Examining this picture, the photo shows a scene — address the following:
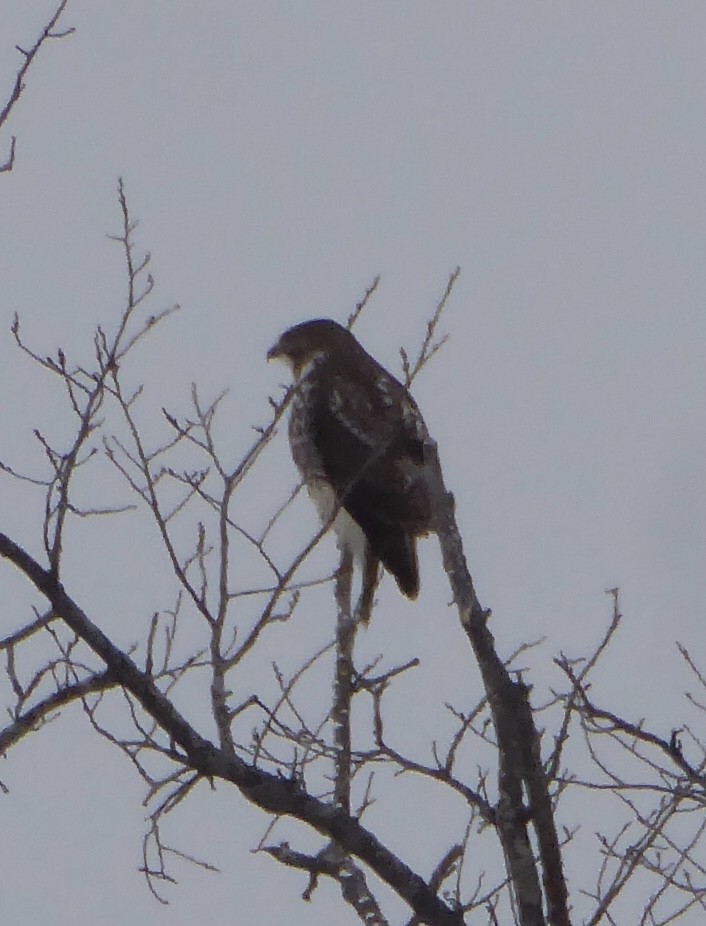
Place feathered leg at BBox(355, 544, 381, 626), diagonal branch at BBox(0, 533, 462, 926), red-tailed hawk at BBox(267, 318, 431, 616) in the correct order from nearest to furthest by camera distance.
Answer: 1. diagonal branch at BBox(0, 533, 462, 926)
2. feathered leg at BBox(355, 544, 381, 626)
3. red-tailed hawk at BBox(267, 318, 431, 616)

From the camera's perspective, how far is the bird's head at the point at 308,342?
8234 mm

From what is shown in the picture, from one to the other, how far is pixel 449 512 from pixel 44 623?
4.38 feet

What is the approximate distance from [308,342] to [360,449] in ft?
3.61

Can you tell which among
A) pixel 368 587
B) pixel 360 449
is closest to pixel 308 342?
pixel 360 449

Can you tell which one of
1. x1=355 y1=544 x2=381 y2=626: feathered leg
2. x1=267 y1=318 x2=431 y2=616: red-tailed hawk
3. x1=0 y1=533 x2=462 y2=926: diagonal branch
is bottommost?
x1=0 y1=533 x2=462 y2=926: diagonal branch

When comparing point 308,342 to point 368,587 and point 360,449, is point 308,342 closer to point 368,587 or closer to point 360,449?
point 360,449

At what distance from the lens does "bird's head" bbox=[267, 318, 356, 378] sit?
8234mm

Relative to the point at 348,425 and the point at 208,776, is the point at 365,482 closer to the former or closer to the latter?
the point at 348,425

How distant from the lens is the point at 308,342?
8.34 m

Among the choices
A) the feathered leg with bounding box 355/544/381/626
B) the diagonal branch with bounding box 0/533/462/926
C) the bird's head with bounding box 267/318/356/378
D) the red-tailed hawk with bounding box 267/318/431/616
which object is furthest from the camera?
the bird's head with bounding box 267/318/356/378

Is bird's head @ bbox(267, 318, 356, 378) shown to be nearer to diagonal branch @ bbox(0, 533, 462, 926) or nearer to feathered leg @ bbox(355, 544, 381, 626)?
feathered leg @ bbox(355, 544, 381, 626)

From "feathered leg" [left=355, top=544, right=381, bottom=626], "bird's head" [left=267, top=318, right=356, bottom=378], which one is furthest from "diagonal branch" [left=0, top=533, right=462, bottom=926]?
"bird's head" [left=267, top=318, right=356, bottom=378]

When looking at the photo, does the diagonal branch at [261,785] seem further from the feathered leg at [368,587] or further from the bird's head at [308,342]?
the bird's head at [308,342]

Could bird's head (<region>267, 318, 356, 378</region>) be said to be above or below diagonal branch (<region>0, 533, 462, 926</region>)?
above
